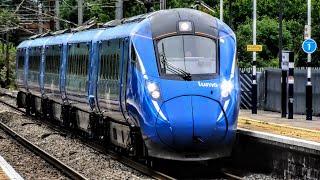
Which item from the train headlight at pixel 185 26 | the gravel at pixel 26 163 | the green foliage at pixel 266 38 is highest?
the green foliage at pixel 266 38

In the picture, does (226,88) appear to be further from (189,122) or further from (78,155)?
(78,155)

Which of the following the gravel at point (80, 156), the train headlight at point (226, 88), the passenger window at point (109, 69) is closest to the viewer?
the train headlight at point (226, 88)

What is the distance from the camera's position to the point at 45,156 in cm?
1939

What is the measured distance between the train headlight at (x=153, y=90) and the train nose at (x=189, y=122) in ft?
0.87

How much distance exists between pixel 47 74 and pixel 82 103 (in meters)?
7.18

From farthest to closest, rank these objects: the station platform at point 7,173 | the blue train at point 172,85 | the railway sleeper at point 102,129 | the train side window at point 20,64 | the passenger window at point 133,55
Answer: the train side window at point 20,64 < the railway sleeper at point 102,129 < the passenger window at point 133,55 < the blue train at point 172,85 < the station platform at point 7,173

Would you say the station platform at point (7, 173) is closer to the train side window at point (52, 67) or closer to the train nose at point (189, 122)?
the train nose at point (189, 122)

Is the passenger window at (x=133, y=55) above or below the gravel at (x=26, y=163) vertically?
above

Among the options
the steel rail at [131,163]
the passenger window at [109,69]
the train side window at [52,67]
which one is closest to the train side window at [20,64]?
the train side window at [52,67]

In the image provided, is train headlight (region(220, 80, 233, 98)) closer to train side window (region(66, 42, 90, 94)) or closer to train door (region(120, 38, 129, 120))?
train door (region(120, 38, 129, 120))

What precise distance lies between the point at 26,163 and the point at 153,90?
207 inches

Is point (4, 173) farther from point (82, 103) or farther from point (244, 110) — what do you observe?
point (244, 110)

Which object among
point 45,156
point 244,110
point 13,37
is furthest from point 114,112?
point 13,37

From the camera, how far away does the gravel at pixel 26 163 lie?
53.3ft
